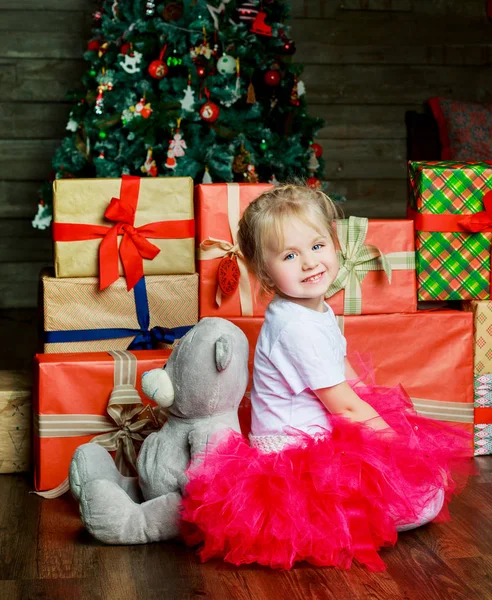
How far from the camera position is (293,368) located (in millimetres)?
1602

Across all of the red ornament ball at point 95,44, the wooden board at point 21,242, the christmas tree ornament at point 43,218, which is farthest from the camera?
the wooden board at point 21,242

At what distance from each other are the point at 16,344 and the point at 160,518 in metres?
2.25

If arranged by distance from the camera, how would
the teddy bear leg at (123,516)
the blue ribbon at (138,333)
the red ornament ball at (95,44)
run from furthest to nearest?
the red ornament ball at (95,44), the blue ribbon at (138,333), the teddy bear leg at (123,516)

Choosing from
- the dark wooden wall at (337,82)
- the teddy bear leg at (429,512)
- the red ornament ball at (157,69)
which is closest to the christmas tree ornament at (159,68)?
the red ornament ball at (157,69)

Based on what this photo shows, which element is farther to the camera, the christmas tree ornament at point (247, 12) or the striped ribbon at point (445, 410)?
the christmas tree ornament at point (247, 12)

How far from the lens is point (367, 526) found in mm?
1467

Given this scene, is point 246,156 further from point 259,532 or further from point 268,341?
point 259,532

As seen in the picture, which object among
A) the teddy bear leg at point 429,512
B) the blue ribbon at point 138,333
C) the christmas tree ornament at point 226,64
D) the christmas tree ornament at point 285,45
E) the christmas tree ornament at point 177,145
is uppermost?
the christmas tree ornament at point 285,45

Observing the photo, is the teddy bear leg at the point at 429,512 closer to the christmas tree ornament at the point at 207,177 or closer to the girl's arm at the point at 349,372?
the girl's arm at the point at 349,372

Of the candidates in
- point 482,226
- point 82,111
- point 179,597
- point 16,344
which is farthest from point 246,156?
point 179,597

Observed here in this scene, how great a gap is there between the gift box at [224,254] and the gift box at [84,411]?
303 millimetres

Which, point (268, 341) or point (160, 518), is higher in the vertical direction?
point (268, 341)

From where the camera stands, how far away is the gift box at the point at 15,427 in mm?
1958

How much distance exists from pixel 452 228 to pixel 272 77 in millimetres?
1624
